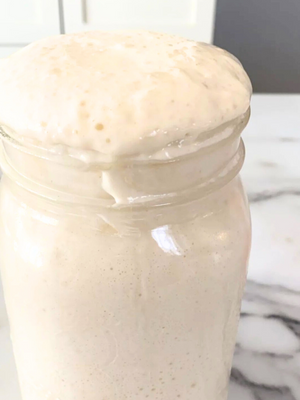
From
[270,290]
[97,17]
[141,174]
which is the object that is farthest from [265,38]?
[141,174]

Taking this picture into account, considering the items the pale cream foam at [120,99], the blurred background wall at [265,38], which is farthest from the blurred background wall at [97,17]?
the pale cream foam at [120,99]

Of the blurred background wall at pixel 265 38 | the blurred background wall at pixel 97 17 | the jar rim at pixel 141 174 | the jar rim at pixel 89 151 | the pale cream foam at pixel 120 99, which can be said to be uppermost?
the pale cream foam at pixel 120 99

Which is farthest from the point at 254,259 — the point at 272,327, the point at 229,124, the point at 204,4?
the point at 204,4

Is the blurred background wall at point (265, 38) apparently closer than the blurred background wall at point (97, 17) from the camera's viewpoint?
No

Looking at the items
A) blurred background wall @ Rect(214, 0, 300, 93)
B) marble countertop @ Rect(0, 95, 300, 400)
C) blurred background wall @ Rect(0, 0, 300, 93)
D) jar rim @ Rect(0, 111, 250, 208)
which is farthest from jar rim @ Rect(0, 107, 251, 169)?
blurred background wall @ Rect(214, 0, 300, 93)

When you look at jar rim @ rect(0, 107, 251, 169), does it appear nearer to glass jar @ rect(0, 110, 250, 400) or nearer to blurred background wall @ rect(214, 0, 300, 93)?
glass jar @ rect(0, 110, 250, 400)

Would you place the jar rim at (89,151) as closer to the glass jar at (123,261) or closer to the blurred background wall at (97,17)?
the glass jar at (123,261)
